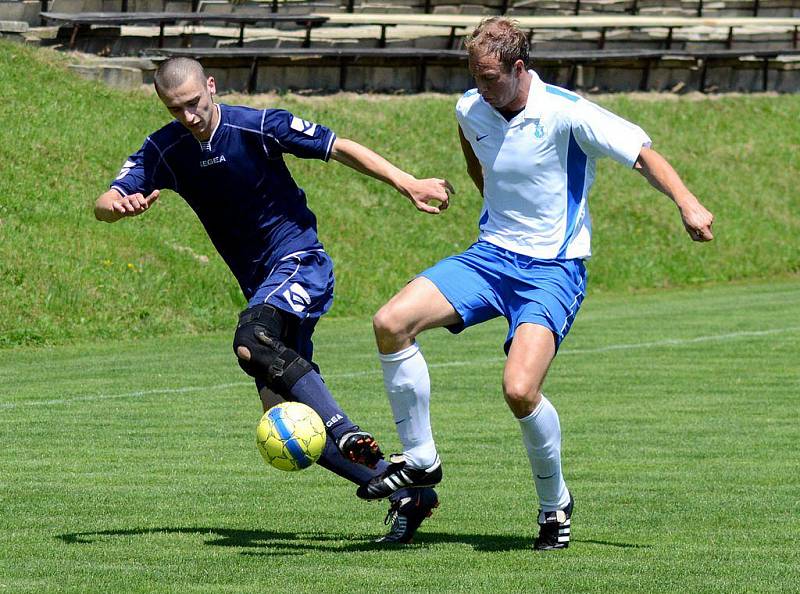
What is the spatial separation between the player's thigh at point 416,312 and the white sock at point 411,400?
154mm

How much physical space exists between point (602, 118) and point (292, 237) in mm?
1629

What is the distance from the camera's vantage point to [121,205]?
7.00 meters

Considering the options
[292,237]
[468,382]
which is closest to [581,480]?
[292,237]

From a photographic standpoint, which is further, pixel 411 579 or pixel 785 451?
pixel 785 451

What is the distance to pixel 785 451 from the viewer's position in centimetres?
1019

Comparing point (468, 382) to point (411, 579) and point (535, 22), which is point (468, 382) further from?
point (535, 22)

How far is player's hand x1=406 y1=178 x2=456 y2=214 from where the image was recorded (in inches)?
269

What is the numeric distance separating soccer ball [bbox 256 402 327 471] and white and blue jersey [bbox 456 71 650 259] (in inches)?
46.9

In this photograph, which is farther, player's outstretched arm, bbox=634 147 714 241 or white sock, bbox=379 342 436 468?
white sock, bbox=379 342 436 468

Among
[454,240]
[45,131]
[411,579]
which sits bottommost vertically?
[454,240]

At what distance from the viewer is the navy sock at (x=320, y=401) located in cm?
700

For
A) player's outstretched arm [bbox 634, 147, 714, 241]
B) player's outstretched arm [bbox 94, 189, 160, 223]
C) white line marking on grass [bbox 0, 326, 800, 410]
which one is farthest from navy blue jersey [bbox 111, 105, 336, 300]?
white line marking on grass [bbox 0, 326, 800, 410]

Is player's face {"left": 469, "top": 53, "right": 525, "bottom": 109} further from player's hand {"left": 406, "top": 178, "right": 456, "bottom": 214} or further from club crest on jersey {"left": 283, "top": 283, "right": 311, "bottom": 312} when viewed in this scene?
club crest on jersey {"left": 283, "top": 283, "right": 311, "bottom": 312}

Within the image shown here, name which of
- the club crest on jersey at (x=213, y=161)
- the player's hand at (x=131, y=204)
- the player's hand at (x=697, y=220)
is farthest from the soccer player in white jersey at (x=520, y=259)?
the player's hand at (x=131, y=204)
